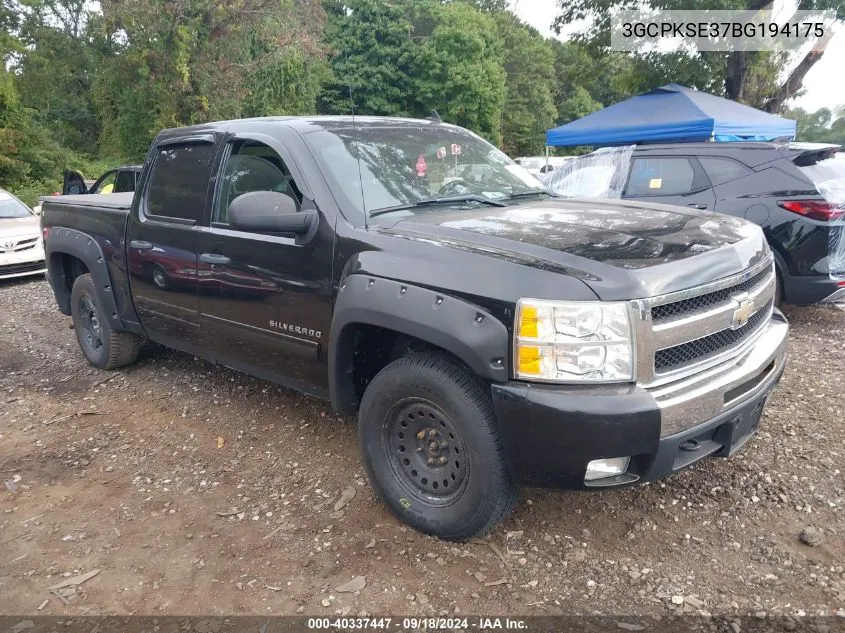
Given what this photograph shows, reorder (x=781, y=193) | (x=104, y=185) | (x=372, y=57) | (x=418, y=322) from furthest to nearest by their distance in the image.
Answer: (x=372, y=57) < (x=104, y=185) < (x=781, y=193) < (x=418, y=322)

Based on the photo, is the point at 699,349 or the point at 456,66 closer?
the point at 699,349

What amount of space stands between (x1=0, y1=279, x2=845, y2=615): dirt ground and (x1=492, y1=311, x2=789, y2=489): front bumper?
50 centimetres

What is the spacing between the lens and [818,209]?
567cm

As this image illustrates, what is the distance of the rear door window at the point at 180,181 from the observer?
13.6 ft

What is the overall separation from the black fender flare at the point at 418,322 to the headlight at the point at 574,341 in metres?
0.09

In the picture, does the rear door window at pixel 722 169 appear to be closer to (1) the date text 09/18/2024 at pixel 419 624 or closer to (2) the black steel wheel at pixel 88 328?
(1) the date text 09/18/2024 at pixel 419 624

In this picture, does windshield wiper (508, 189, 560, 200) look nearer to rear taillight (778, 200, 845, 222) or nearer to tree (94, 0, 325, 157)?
rear taillight (778, 200, 845, 222)

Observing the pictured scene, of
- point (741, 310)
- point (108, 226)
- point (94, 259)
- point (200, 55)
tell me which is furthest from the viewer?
point (200, 55)

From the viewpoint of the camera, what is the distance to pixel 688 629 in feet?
8.07

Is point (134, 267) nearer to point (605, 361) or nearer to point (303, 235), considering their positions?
point (303, 235)

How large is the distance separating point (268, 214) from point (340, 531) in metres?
1.56

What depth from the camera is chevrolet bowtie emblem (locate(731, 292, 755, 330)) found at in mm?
2838

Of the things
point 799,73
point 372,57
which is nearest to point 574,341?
point 799,73

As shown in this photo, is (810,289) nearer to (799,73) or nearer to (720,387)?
(720,387)
